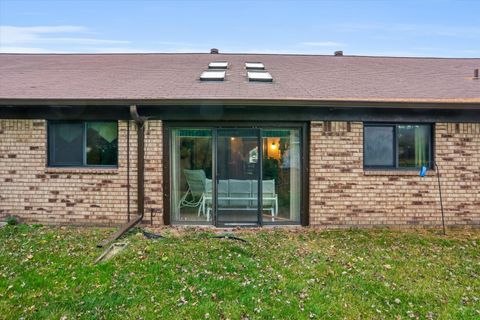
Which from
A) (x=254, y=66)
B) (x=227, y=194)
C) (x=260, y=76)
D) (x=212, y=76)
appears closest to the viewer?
(x=227, y=194)

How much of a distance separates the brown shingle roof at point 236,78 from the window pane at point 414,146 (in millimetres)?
692

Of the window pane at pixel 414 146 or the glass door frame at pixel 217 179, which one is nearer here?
the glass door frame at pixel 217 179

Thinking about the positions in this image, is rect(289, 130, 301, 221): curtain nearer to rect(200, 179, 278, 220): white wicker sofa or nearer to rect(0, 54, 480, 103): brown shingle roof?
rect(200, 179, 278, 220): white wicker sofa

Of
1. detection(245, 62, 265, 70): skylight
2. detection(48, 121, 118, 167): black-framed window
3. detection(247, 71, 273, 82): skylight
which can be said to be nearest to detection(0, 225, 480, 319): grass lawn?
detection(48, 121, 118, 167): black-framed window

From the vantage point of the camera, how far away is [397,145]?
6766 millimetres

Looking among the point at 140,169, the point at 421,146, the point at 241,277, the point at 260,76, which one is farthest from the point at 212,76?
the point at 241,277

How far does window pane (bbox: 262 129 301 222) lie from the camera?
6797 mm

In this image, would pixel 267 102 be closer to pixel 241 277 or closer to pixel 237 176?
pixel 237 176

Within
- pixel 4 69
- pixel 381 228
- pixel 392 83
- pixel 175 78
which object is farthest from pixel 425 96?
pixel 4 69

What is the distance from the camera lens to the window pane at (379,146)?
6781 millimetres

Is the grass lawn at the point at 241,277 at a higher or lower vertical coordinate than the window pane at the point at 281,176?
lower

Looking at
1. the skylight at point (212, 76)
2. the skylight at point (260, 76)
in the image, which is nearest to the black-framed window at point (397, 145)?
the skylight at point (260, 76)

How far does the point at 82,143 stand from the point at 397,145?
21.4 ft

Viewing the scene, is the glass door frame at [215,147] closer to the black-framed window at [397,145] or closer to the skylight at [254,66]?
the black-framed window at [397,145]
